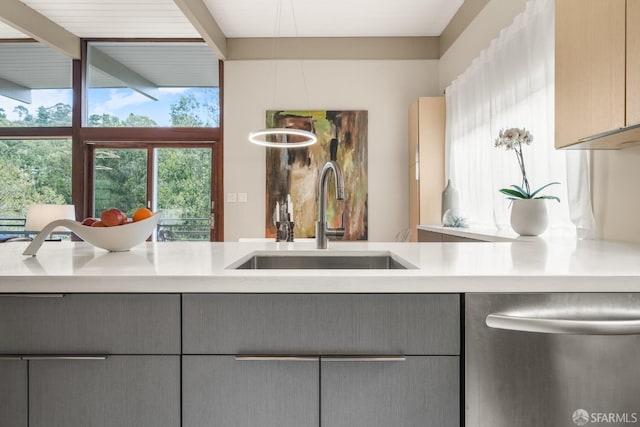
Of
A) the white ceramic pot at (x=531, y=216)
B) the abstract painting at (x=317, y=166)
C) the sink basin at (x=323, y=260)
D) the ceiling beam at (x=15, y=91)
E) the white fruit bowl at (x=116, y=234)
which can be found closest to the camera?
the white fruit bowl at (x=116, y=234)

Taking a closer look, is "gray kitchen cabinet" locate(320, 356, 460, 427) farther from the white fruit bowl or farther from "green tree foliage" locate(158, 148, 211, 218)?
"green tree foliage" locate(158, 148, 211, 218)

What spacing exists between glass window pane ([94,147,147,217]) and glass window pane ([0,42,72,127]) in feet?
2.08

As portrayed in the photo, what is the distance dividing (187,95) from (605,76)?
4614 millimetres

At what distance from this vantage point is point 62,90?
5043 millimetres

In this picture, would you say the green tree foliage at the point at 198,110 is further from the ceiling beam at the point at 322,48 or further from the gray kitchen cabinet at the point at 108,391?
the gray kitchen cabinet at the point at 108,391

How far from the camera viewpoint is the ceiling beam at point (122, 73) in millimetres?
5051

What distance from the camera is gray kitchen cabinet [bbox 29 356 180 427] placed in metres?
0.81

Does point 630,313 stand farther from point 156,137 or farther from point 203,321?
point 156,137

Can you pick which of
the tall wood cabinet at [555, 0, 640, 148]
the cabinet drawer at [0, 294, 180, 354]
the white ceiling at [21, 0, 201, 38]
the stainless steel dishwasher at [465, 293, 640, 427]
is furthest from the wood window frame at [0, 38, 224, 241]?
the stainless steel dishwasher at [465, 293, 640, 427]

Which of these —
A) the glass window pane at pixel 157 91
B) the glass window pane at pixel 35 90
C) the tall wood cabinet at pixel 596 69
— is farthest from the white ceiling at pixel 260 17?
the tall wood cabinet at pixel 596 69

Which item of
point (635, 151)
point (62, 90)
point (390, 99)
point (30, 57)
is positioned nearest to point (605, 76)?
point (635, 151)

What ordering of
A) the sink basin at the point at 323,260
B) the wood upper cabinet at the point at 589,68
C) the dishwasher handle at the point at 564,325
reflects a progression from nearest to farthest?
the dishwasher handle at the point at 564,325
the wood upper cabinet at the point at 589,68
the sink basin at the point at 323,260

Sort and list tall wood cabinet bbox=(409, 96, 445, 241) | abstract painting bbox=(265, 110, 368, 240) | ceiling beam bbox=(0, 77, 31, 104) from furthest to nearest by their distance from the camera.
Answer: ceiling beam bbox=(0, 77, 31, 104), abstract painting bbox=(265, 110, 368, 240), tall wood cabinet bbox=(409, 96, 445, 241)

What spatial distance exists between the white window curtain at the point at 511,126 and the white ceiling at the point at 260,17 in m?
0.95
